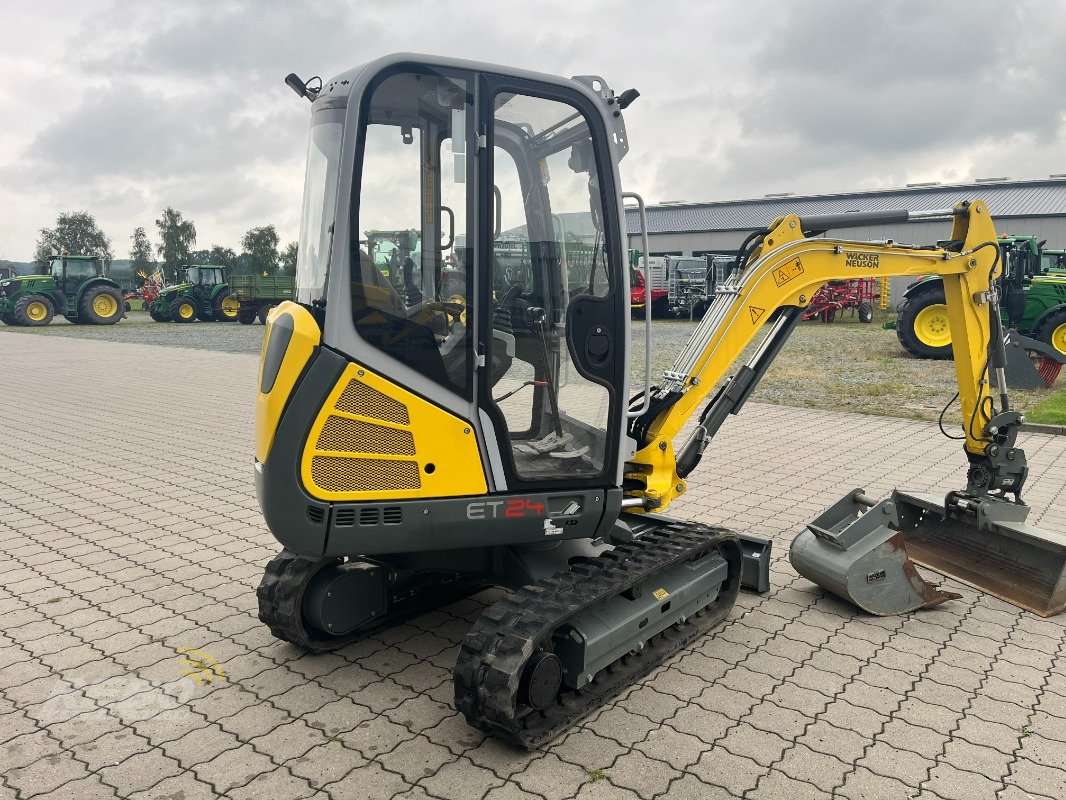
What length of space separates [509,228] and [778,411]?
9.10 m

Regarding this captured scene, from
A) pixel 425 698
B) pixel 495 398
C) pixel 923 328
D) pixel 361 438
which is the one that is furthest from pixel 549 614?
pixel 923 328

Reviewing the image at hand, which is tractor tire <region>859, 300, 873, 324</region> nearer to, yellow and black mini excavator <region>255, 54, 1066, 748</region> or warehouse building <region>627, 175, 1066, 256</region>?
warehouse building <region>627, 175, 1066, 256</region>

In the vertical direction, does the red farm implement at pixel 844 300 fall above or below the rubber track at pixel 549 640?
above

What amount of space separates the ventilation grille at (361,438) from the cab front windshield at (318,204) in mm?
516

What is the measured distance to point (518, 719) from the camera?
3.31 meters

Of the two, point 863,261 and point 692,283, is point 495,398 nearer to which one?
point 863,261

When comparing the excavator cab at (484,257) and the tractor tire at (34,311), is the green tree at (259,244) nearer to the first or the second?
the tractor tire at (34,311)

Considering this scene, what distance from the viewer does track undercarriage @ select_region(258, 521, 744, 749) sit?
3.34 meters

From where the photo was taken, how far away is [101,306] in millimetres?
31250

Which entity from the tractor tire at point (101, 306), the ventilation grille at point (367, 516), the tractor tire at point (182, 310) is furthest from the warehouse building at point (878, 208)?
the ventilation grille at point (367, 516)

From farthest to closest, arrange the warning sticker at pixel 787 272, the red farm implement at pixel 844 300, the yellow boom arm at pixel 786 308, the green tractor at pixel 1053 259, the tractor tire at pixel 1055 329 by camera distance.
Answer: the red farm implement at pixel 844 300, the green tractor at pixel 1053 259, the tractor tire at pixel 1055 329, the warning sticker at pixel 787 272, the yellow boom arm at pixel 786 308

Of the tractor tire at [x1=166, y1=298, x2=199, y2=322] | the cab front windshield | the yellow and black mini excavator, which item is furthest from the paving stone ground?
the tractor tire at [x1=166, y1=298, x2=199, y2=322]

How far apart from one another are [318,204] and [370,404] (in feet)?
2.96

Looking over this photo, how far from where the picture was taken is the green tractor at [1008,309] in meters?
16.3
